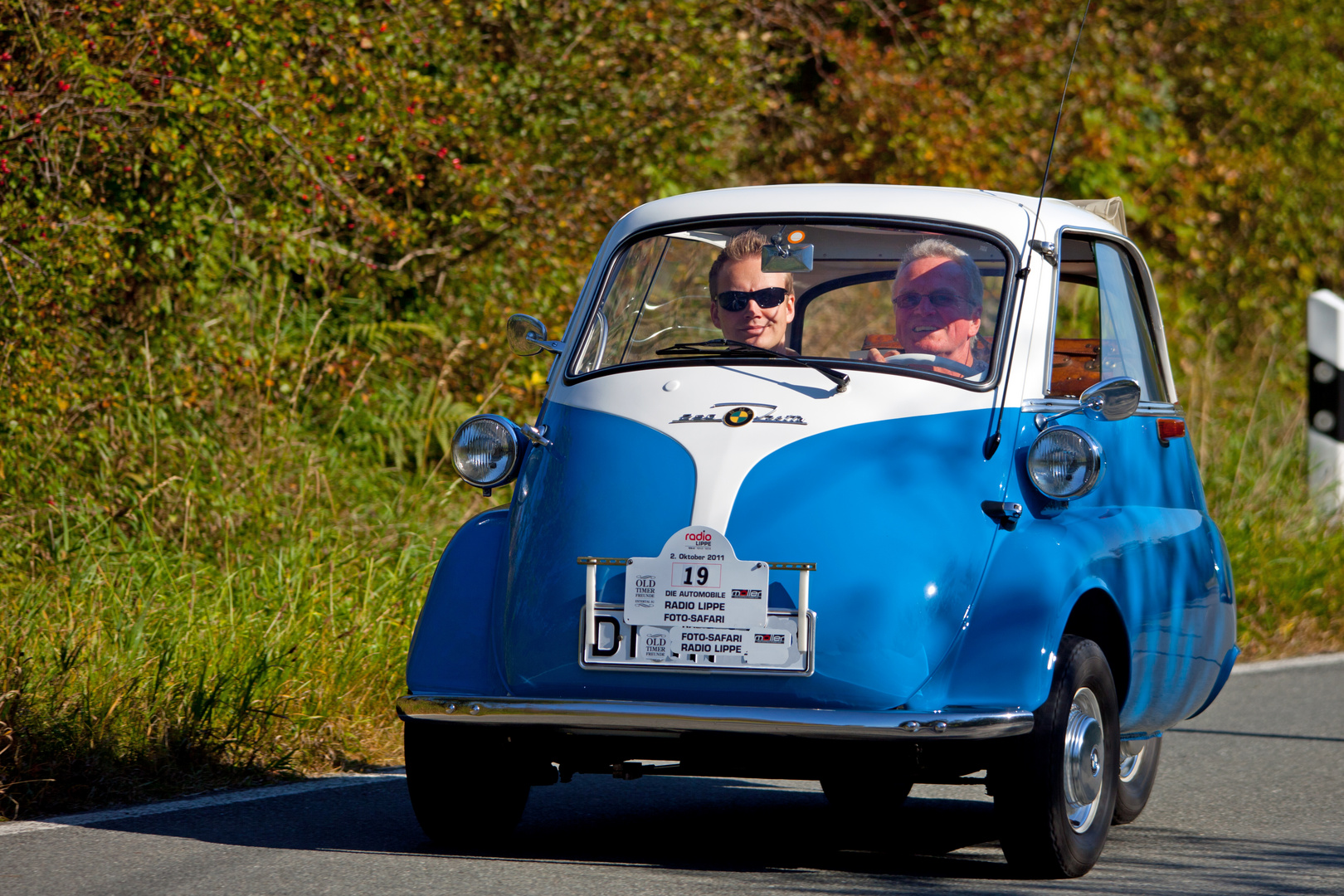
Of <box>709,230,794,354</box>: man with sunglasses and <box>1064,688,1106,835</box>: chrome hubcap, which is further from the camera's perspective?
<box>709,230,794,354</box>: man with sunglasses

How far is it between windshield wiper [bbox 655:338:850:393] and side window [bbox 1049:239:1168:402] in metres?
0.93

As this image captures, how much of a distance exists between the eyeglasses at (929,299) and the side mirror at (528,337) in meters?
1.03

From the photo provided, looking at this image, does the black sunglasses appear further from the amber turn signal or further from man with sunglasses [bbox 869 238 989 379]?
the amber turn signal

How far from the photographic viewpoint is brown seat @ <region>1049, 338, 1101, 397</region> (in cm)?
566

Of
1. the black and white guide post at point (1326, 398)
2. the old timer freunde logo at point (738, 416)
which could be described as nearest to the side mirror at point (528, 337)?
the old timer freunde logo at point (738, 416)

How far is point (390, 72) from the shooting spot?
9.20 m

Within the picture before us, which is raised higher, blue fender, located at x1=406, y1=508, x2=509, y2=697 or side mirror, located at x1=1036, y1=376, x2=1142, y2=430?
side mirror, located at x1=1036, y1=376, x2=1142, y2=430

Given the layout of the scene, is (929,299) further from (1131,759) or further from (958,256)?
(1131,759)

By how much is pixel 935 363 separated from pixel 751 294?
70 centimetres

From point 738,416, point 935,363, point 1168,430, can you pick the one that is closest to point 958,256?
point 935,363

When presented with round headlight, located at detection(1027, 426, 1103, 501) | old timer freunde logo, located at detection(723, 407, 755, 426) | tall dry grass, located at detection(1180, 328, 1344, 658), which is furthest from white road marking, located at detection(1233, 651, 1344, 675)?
old timer freunde logo, located at detection(723, 407, 755, 426)

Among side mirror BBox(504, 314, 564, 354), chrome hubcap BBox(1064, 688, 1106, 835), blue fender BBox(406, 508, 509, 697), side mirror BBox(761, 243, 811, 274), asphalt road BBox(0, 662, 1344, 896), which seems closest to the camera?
asphalt road BBox(0, 662, 1344, 896)

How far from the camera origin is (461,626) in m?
4.92

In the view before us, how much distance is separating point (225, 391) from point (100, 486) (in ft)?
3.56
